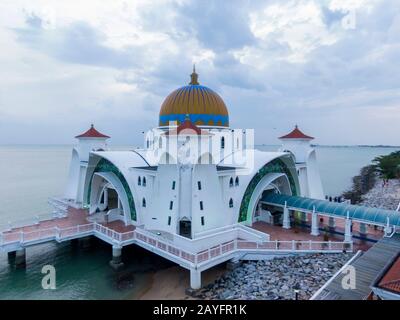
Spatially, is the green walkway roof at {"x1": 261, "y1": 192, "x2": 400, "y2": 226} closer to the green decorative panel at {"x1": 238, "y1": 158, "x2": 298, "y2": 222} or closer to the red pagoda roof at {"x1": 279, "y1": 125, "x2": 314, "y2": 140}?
the green decorative panel at {"x1": 238, "y1": 158, "x2": 298, "y2": 222}

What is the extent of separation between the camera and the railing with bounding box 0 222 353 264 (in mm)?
13479

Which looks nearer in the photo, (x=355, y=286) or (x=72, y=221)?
(x=355, y=286)

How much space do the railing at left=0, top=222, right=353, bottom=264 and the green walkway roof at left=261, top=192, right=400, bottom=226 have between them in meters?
1.59

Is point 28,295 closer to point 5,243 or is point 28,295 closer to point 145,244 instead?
point 5,243

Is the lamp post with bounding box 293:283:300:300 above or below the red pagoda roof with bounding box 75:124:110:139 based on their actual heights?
below

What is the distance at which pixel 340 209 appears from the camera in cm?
1558

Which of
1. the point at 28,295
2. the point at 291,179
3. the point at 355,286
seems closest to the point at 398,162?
the point at 291,179

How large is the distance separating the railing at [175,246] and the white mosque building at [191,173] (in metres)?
1.09

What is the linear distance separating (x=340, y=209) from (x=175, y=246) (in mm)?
9043

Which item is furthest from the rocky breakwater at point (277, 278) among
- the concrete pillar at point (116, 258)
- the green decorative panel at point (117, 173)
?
the green decorative panel at point (117, 173)

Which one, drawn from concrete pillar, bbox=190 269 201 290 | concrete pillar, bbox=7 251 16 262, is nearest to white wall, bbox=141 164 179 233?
concrete pillar, bbox=190 269 201 290

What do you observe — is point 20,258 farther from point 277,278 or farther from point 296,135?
point 296,135
